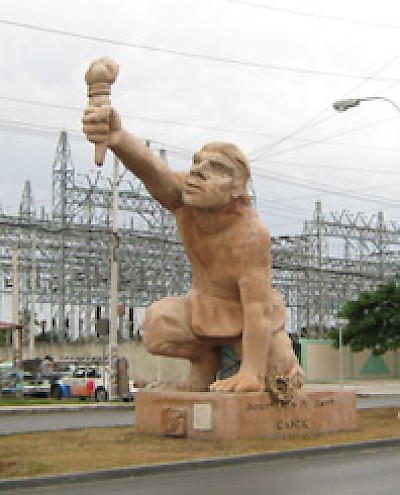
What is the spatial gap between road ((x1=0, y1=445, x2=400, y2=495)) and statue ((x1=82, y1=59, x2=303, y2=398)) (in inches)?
67.8

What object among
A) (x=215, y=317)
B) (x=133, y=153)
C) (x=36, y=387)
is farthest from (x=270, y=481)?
(x=36, y=387)

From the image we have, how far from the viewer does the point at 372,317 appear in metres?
33.2

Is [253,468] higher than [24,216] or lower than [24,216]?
lower

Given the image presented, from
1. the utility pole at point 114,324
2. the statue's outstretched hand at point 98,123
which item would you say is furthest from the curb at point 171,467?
the utility pole at point 114,324

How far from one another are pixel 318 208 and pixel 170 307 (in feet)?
111

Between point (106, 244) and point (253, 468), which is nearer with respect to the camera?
point (253, 468)

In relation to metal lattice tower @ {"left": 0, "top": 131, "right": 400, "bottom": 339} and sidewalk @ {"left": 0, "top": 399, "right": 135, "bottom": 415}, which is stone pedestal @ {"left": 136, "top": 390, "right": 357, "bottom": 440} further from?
metal lattice tower @ {"left": 0, "top": 131, "right": 400, "bottom": 339}

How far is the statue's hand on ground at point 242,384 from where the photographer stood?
12.6 m

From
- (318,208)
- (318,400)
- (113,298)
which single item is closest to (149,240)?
(318,208)

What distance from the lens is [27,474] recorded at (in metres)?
9.72

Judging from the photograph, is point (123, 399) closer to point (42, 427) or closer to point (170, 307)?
point (42, 427)

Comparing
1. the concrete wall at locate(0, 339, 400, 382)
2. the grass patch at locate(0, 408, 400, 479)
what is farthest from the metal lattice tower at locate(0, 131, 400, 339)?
the grass patch at locate(0, 408, 400, 479)

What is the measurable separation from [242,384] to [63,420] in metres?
6.77

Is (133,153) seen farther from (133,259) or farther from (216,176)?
(133,259)
